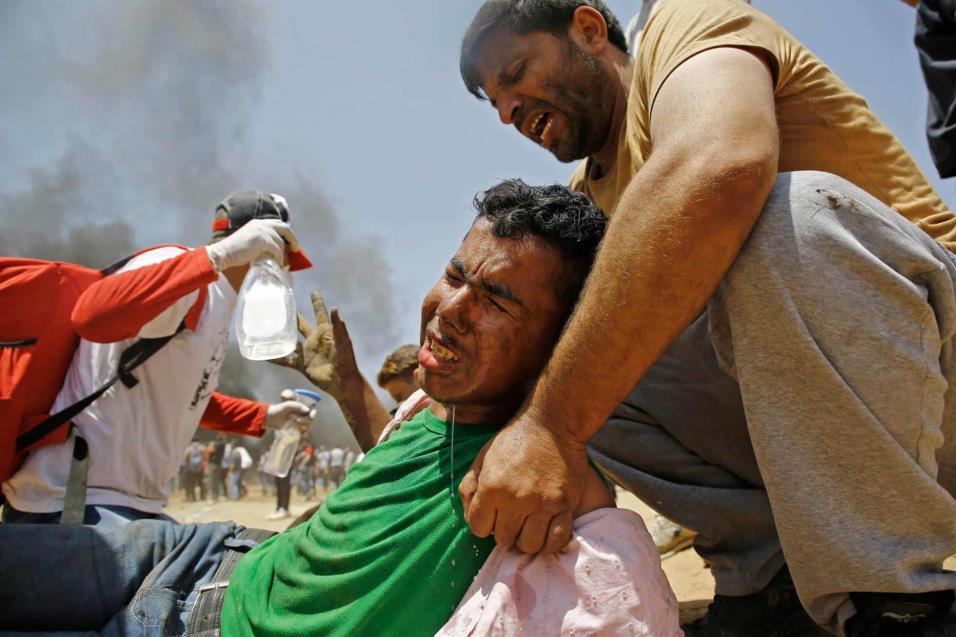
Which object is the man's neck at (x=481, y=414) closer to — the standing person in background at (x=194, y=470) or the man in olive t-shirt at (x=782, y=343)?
the man in olive t-shirt at (x=782, y=343)

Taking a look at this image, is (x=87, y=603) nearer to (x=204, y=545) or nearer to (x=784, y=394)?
(x=204, y=545)

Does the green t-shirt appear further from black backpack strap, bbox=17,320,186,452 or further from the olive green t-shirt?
black backpack strap, bbox=17,320,186,452

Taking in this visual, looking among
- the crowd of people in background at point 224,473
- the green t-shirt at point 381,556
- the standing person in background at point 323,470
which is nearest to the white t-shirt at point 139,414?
the green t-shirt at point 381,556

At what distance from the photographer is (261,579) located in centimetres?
196

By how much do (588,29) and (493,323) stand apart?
1.36 m

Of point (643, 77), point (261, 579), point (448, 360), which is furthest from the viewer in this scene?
point (643, 77)

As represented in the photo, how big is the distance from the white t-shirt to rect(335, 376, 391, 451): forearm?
2.51 ft

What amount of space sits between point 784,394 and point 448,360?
0.74 meters

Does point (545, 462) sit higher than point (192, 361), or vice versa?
point (545, 462)

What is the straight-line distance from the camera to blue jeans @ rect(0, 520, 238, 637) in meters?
2.16

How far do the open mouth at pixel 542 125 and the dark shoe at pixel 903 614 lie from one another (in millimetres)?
1691

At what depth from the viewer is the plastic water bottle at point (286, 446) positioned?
4454 mm

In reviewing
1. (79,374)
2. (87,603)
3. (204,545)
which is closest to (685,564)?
(204,545)

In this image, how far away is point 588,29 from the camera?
267cm
